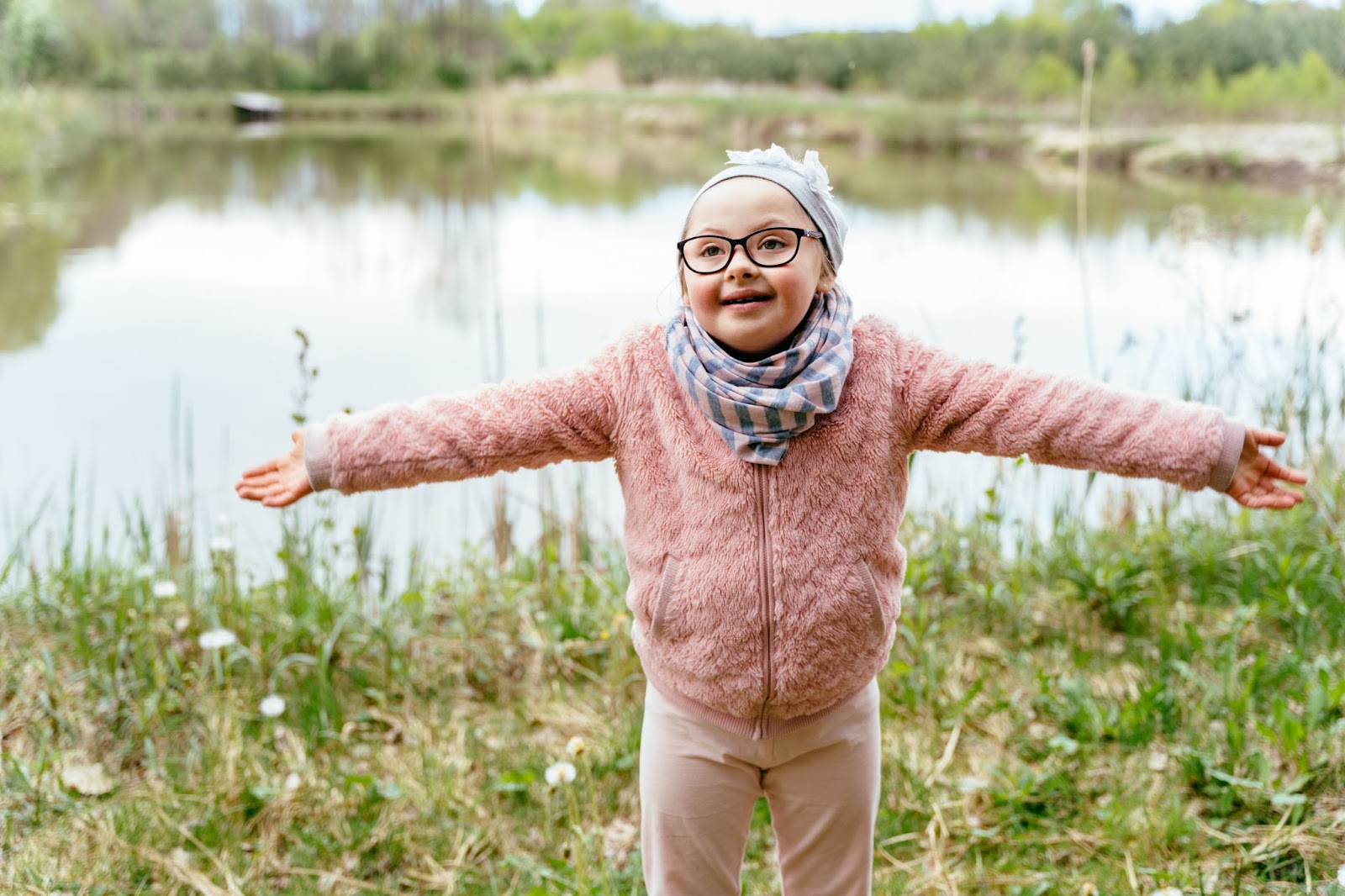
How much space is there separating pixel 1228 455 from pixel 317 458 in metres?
1.07

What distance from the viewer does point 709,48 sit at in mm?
6707

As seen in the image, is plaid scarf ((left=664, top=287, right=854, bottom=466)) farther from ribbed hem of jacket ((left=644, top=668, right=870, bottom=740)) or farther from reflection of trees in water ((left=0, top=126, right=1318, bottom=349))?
reflection of trees in water ((left=0, top=126, right=1318, bottom=349))

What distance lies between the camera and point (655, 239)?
605 centimetres

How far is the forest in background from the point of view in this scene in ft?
17.6

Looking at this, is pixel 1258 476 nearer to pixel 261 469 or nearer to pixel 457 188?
pixel 261 469

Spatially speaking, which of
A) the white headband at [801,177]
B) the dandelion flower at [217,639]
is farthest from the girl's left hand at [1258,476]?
the dandelion flower at [217,639]

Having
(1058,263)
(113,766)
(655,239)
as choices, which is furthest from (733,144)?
(113,766)

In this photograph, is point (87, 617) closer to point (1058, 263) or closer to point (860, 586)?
point (860, 586)

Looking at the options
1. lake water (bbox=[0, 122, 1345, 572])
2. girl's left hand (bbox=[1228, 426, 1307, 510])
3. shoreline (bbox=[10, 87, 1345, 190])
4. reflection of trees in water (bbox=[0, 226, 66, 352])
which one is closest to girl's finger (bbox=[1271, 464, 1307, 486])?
girl's left hand (bbox=[1228, 426, 1307, 510])

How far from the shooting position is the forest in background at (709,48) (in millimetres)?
5363

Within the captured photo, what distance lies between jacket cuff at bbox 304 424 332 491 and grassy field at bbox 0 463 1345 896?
543 mm

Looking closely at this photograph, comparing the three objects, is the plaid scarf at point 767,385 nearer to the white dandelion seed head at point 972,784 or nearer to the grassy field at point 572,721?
the grassy field at point 572,721

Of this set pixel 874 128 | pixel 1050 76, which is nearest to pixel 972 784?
pixel 1050 76

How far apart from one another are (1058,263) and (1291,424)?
316 centimetres
